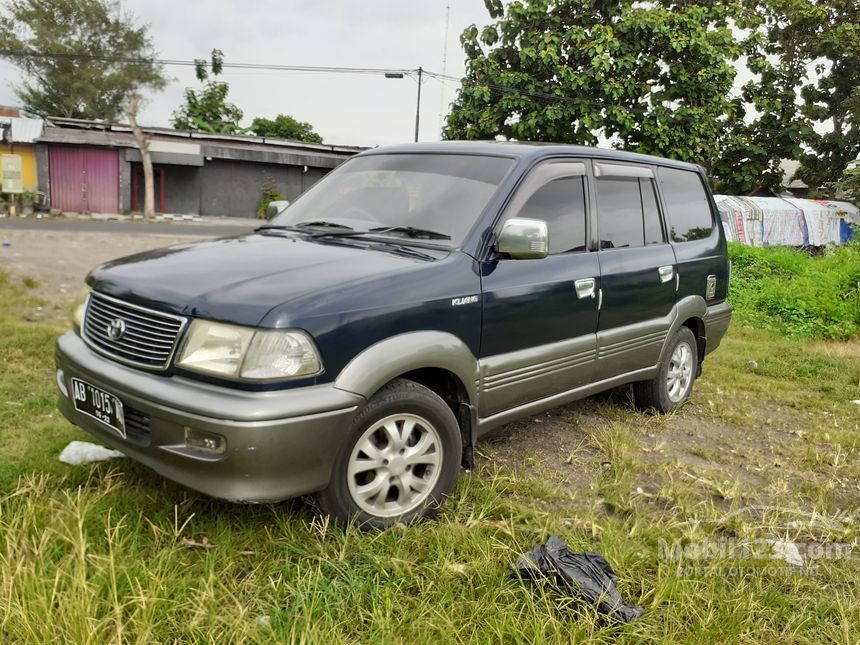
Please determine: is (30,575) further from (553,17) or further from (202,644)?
(553,17)

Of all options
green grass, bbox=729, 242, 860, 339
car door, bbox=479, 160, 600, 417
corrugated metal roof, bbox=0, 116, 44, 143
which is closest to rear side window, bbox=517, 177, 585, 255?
car door, bbox=479, 160, 600, 417

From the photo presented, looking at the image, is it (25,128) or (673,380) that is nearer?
(673,380)

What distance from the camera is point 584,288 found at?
149 inches

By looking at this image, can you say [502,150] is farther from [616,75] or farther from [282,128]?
[282,128]

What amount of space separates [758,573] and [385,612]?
4.88 ft

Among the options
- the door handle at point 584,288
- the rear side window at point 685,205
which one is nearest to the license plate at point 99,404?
the door handle at point 584,288

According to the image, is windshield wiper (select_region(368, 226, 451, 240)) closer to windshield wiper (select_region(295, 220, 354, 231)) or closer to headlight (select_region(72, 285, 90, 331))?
windshield wiper (select_region(295, 220, 354, 231))

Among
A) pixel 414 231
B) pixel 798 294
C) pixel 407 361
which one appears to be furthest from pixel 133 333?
pixel 798 294

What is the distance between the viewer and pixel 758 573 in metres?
2.69

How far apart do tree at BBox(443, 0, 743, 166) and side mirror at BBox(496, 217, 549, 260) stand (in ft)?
50.4

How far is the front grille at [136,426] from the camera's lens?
2.60 meters

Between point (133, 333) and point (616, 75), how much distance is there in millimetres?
17302

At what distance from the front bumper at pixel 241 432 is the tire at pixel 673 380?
2889 mm

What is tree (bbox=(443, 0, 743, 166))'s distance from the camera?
17.2 m
